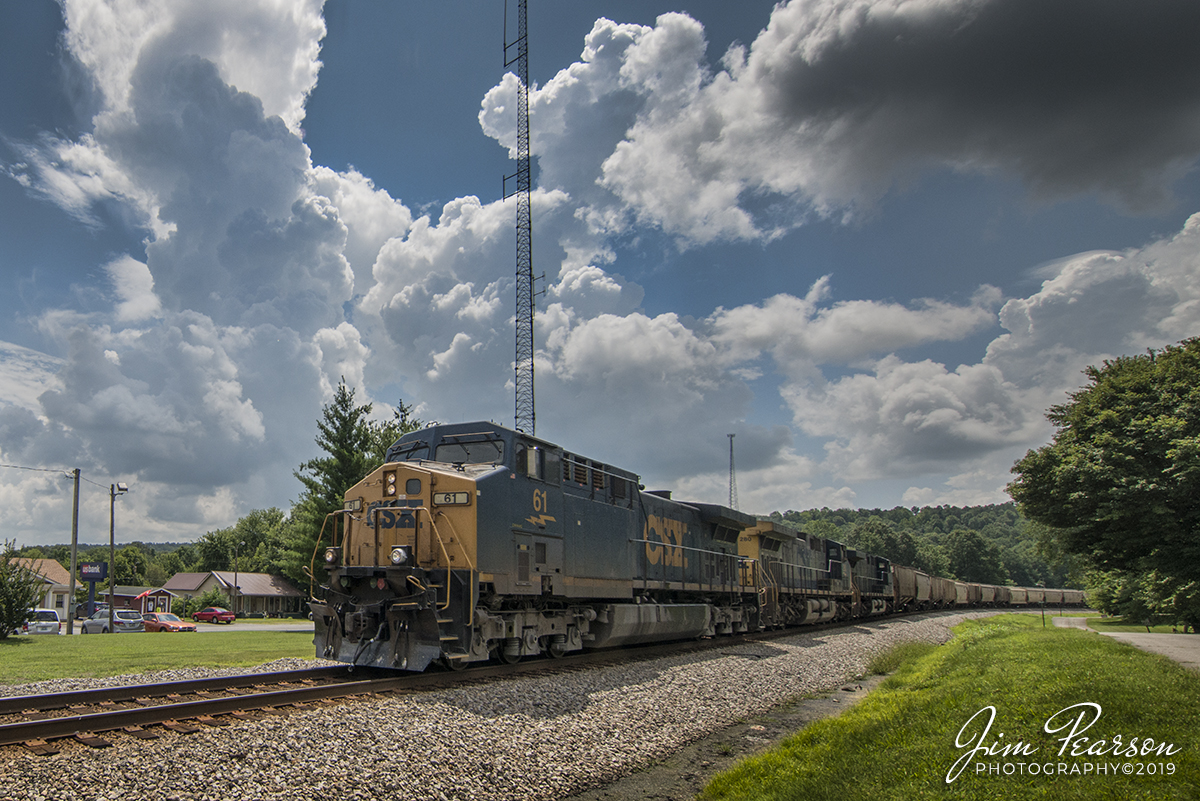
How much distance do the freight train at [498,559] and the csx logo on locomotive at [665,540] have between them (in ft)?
0.16

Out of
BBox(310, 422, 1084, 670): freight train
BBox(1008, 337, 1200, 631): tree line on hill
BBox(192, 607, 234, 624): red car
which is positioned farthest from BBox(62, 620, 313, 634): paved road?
BBox(1008, 337, 1200, 631): tree line on hill

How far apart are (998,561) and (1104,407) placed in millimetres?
112791

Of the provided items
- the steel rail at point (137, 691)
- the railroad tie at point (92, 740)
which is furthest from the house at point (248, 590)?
the railroad tie at point (92, 740)

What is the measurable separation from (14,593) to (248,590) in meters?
60.3

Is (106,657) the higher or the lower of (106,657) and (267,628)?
the higher

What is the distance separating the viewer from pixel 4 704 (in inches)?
312

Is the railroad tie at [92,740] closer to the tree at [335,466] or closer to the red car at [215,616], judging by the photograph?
the tree at [335,466]

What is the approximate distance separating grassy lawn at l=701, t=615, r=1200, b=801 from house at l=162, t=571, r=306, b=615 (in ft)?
243

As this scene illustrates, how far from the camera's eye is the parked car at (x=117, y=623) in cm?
3988

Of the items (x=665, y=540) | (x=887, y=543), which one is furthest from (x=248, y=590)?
(x=887, y=543)

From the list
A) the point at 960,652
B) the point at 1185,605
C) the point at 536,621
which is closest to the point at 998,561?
the point at 1185,605

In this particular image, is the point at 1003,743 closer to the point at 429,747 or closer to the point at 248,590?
the point at 429,747

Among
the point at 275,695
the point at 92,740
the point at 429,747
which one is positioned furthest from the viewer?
the point at 275,695

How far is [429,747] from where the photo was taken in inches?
291
